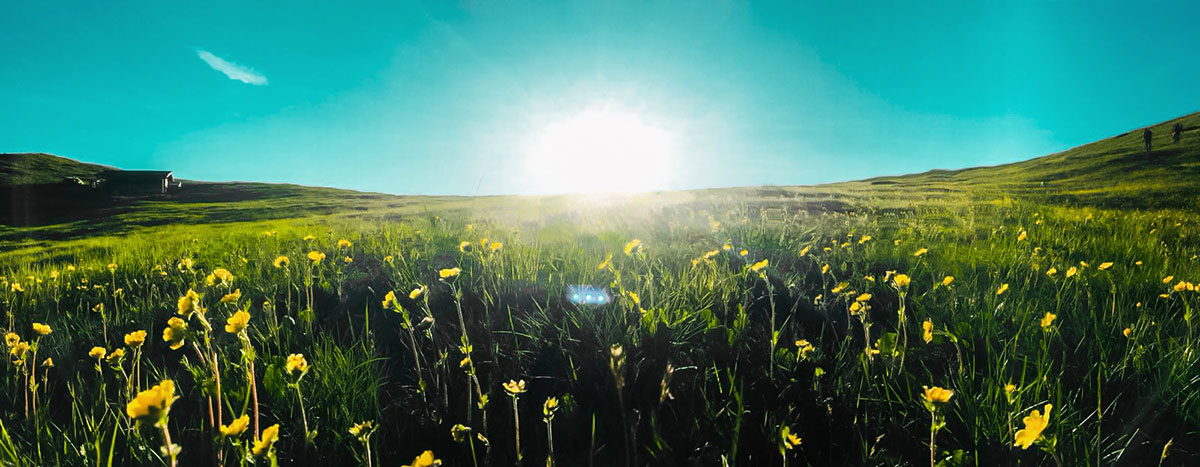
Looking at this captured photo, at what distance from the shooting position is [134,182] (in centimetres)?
6506

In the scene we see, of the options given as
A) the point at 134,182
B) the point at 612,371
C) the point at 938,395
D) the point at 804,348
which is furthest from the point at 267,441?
the point at 134,182

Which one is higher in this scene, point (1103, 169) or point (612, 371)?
point (1103, 169)

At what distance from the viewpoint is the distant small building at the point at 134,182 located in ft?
208

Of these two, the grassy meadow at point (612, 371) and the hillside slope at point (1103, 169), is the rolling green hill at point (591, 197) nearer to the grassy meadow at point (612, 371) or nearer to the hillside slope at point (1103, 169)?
the hillside slope at point (1103, 169)

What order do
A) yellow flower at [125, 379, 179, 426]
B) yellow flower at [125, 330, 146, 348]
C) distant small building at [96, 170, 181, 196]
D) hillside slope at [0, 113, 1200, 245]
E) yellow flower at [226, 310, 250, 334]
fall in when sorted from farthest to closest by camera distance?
distant small building at [96, 170, 181, 196] → hillside slope at [0, 113, 1200, 245] → yellow flower at [125, 330, 146, 348] → yellow flower at [226, 310, 250, 334] → yellow flower at [125, 379, 179, 426]

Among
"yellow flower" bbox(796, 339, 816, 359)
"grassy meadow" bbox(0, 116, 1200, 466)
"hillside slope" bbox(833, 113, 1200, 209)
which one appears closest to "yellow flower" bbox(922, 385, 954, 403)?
"grassy meadow" bbox(0, 116, 1200, 466)

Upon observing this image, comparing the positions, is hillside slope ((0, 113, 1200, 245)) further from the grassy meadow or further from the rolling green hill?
the grassy meadow

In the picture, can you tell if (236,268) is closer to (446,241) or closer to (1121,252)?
(446,241)

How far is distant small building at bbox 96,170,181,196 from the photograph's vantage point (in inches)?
2500

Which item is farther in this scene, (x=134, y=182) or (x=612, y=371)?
(x=134, y=182)

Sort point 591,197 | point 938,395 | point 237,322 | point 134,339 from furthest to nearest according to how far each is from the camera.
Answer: point 591,197
point 134,339
point 237,322
point 938,395

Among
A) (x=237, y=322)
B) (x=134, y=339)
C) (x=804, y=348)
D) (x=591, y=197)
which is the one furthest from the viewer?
(x=591, y=197)

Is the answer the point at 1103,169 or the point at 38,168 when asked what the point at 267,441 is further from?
the point at 38,168

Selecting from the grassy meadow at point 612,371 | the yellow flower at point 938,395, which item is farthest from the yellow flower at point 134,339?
the yellow flower at point 938,395
